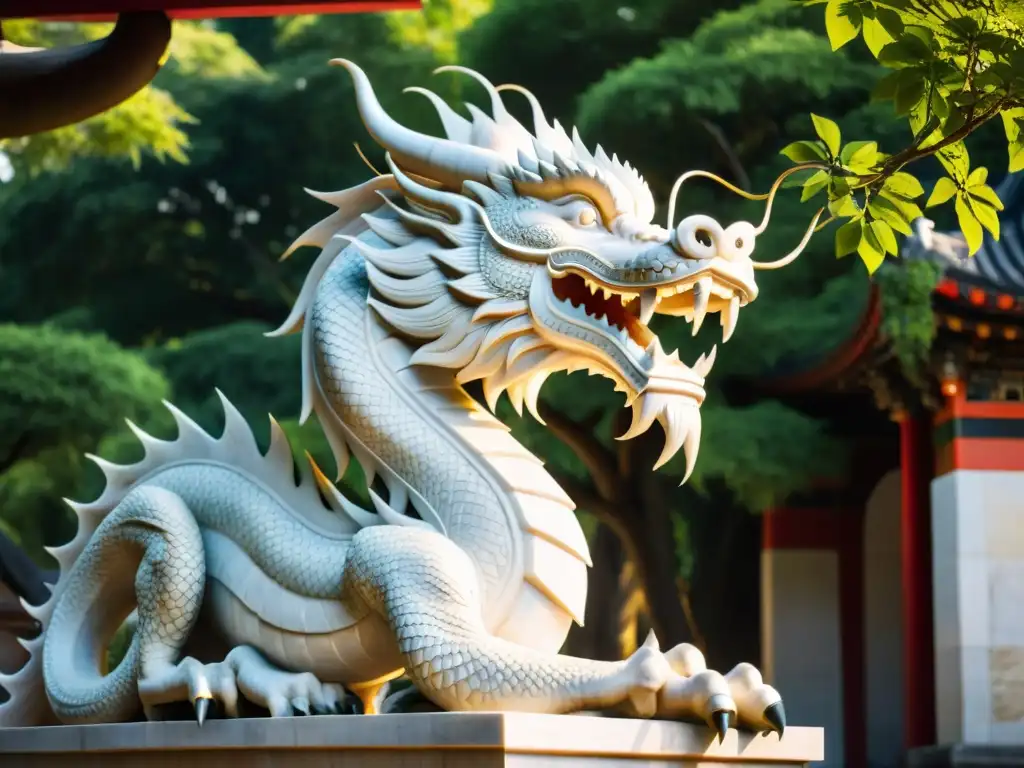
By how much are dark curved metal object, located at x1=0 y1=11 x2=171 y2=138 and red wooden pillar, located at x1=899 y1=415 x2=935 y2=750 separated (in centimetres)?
667

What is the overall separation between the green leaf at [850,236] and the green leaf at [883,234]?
5cm

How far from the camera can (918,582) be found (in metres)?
9.95

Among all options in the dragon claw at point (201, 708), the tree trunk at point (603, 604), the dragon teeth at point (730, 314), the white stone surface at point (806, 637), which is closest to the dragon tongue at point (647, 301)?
the dragon teeth at point (730, 314)

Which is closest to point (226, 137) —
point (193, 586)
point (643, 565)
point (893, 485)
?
point (643, 565)

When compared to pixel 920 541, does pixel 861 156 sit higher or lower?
higher

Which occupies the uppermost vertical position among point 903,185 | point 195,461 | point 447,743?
point 903,185

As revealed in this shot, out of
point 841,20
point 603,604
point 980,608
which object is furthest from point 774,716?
point 603,604

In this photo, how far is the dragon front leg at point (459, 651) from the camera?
332 cm

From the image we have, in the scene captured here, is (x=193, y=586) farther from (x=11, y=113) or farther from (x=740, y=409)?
(x=740, y=409)

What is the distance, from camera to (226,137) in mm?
14180

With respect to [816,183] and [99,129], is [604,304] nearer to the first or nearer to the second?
[816,183]

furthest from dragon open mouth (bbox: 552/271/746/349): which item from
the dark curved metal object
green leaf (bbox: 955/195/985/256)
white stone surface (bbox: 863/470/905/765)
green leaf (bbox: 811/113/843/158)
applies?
white stone surface (bbox: 863/470/905/765)

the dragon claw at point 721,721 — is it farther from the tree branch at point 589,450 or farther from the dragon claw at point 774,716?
the tree branch at point 589,450

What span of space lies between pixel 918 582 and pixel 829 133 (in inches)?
283
